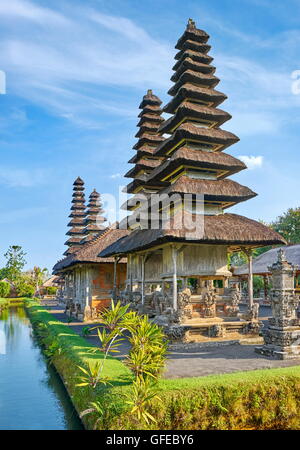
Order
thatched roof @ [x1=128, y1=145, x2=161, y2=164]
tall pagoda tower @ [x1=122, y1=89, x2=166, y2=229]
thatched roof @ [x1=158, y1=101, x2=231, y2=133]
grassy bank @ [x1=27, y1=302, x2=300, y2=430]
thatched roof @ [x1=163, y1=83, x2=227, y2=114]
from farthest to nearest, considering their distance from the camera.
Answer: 1. thatched roof @ [x1=128, y1=145, x2=161, y2=164]
2. tall pagoda tower @ [x1=122, y1=89, x2=166, y2=229]
3. thatched roof @ [x1=163, y1=83, x2=227, y2=114]
4. thatched roof @ [x1=158, y1=101, x2=231, y2=133]
5. grassy bank @ [x1=27, y1=302, x2=300, y2=430]

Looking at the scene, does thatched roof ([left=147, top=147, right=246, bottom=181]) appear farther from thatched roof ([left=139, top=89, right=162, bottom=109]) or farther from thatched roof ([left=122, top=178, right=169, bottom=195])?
thatched roof ([left=139, top=89, right=162, bottom=109])

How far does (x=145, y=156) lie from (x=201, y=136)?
6.76 meters

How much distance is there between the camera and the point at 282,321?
1094 cm

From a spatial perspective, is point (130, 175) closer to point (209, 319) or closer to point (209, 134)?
point (209, 134)

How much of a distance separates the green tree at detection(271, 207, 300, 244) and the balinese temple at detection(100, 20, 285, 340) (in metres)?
26.6

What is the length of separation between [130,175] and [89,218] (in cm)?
1728

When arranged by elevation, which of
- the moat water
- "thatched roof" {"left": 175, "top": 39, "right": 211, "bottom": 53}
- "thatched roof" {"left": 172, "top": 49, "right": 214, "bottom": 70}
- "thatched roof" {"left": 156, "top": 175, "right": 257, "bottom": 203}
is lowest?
the moat water

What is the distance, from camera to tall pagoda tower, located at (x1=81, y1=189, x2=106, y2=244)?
124 feet

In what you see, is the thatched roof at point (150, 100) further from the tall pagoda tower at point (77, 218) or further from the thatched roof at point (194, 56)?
the tall pagoda tower at point (77, 218)

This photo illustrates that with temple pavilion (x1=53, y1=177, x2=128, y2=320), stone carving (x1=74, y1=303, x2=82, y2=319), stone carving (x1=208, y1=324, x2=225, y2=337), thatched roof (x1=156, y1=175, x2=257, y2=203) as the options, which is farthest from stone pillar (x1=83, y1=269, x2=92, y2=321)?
stone carving (x1=208, y1=324, x2=225, y2=337)

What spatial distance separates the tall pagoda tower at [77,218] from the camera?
138 ft

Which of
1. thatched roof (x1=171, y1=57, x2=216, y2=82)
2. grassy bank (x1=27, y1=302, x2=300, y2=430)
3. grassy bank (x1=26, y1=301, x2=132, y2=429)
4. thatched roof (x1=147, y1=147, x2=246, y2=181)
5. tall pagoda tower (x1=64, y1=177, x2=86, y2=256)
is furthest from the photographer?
tall pagoda tower (x1=64, y1=177, x2=86, y2=256)

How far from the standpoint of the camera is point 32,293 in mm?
61781

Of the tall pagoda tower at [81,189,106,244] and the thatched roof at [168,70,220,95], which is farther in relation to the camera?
the tall pagoda tower at [81,189,106,244]
